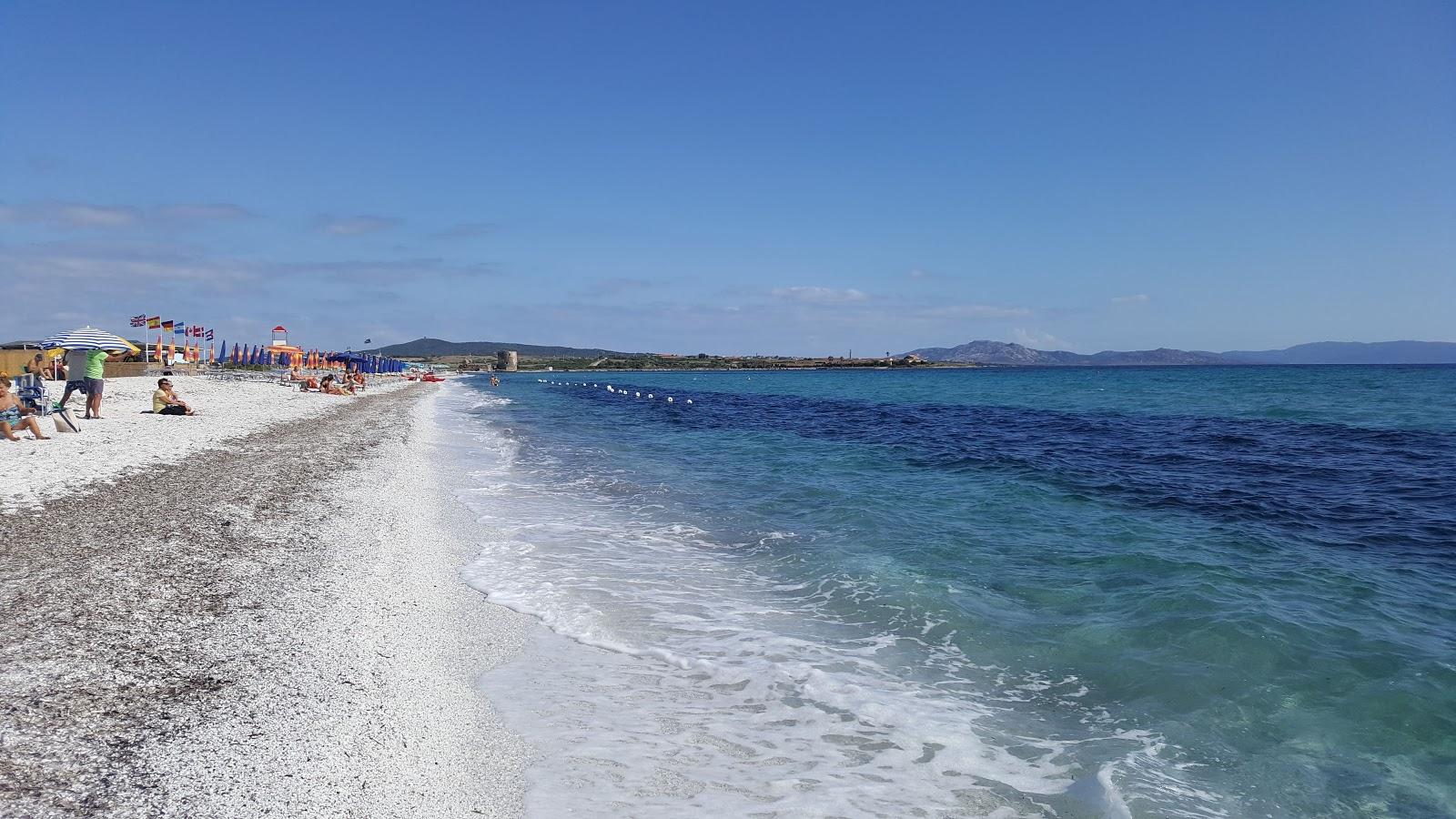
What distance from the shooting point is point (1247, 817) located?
387 cm

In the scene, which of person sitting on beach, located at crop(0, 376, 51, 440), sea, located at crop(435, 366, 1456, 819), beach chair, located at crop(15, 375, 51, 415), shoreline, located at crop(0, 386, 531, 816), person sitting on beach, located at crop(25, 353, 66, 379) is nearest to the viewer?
shoreline, located at crop(0, 386, 531, 816)

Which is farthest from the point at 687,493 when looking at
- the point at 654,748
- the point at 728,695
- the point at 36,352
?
the point at 36,352

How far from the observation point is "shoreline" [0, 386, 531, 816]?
3.39m

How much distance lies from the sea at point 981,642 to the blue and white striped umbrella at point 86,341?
12509 millimetres

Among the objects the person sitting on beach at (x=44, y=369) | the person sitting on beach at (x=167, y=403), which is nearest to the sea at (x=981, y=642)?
the person sitting on beach at (x=167, y=403)

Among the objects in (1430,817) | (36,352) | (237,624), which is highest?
(36,352)

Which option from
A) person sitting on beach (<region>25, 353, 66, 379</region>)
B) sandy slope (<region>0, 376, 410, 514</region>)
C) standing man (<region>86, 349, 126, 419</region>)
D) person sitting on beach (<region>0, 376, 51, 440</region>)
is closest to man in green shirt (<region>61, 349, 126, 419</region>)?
standing man (<region>86, 349, 126, 419</region>)

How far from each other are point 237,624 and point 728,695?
3.64 meters

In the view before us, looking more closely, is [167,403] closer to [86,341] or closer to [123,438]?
[86,341]

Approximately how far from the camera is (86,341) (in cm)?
1952

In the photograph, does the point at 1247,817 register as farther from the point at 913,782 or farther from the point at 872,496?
the point at 872,496

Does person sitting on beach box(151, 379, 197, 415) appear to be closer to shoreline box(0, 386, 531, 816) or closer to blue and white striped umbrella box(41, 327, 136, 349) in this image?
blue and white striped umbrella box(41, 327, 136, 349)

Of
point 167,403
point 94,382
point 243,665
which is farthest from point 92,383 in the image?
point 243,665

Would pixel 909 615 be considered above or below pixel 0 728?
below
